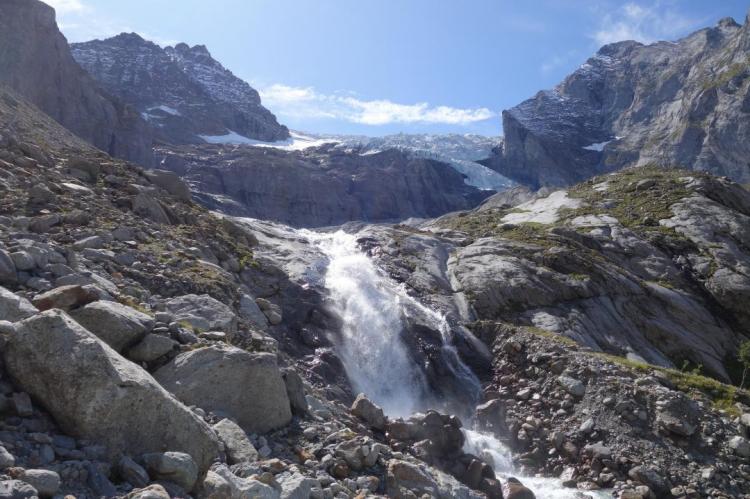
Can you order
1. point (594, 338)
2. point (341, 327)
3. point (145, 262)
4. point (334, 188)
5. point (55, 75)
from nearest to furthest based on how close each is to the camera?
1. point (145, 262)
2. point (341, 327)
3. point (594, 338)
4. point (55, 75)
5. point (334, 188)

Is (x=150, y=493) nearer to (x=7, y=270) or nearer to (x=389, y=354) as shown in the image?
(x=7, y=270)

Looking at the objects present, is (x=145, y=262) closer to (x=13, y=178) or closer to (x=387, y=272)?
(x=13, y=178)

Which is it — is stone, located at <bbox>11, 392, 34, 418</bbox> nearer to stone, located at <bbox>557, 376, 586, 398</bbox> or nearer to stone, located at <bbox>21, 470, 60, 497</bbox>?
stone, located at <bbox>21, 470, 60, 497</bbox>

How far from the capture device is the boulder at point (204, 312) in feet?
54.6

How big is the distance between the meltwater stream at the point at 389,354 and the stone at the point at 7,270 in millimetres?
18539

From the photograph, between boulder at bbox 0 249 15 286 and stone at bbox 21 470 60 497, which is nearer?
stone at bbox 21 470 60 497

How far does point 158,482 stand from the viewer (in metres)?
8.52

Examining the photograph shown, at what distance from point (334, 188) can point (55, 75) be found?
88474 millimetres

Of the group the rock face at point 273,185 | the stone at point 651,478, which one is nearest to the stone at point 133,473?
the stone at point 651,478

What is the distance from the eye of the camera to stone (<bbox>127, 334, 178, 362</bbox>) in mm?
12430

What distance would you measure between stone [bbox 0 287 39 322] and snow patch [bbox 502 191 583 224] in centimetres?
6411

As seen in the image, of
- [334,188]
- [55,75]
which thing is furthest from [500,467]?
[334,188]

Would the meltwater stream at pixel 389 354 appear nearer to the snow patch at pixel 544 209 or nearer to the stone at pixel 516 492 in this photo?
the stone at pixel 516 492

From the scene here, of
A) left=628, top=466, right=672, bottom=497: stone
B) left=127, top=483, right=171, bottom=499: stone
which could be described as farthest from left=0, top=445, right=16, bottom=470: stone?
left=628, top=466, right=672, bottom=497: stone
